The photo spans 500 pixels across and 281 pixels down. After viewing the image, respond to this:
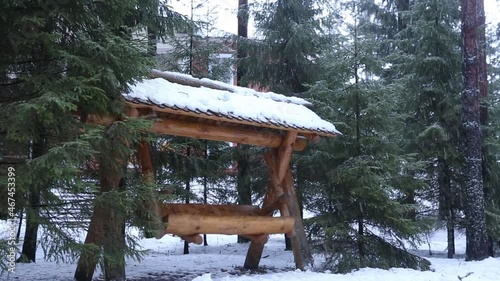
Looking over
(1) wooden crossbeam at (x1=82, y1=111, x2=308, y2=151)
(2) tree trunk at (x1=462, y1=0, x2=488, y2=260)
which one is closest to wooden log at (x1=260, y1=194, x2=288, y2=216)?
(1) wooden crossbeam at (x1=82, y1=111, x2=308, y2=151)

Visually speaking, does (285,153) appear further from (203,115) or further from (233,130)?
(203,115)

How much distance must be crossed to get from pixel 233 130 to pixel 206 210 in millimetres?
1535

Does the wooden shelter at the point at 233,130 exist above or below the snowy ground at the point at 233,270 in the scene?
above

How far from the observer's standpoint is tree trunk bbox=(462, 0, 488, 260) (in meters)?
10.9

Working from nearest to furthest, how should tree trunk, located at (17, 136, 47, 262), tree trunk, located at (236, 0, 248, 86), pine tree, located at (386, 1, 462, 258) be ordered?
1. tree trunk, located at (17, 136, 47, 262)
2. pine tree, located at (386, 1, 462, 258)
3. tree trunk, located at (236, 0, 248, 86)

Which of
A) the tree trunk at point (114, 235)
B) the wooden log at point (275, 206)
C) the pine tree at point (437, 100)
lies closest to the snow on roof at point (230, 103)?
the tree trunk at point (114, 235)

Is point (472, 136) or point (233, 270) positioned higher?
point (472, 136)

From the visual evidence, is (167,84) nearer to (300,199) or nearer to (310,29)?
(300,199)

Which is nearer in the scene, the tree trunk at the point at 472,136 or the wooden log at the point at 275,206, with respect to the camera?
the wooden log at the point at 275,206

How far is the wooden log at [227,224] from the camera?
304 inches

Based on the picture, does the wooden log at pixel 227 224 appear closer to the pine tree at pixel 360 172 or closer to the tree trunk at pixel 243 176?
the pine tree at pixel 360 172

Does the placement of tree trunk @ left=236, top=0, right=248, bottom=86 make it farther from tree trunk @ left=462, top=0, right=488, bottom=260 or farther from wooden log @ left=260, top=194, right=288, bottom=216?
tree trunk @ left=462, top=0, right=488, bottom=260

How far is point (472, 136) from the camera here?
10992 mm

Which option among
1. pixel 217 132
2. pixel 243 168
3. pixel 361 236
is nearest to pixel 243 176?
pixel 243 168
